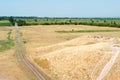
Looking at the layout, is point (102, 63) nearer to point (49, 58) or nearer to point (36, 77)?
point (36, 77)

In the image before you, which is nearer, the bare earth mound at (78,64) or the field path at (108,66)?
the field path at (108,66)

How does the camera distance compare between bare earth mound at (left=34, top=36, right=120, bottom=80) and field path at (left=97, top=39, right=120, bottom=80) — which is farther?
bare earth mound at (left=34, top=36, right=120, bottom=80)

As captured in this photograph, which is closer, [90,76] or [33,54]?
[90,76]

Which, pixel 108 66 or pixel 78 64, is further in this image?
pixel 78 64

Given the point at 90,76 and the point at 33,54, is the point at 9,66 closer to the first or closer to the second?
the point at 33,54

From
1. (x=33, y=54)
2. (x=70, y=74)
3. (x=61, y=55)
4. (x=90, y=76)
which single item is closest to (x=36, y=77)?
(x=70, y=74)

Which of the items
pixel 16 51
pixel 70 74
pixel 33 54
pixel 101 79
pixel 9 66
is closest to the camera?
pixel 101 79

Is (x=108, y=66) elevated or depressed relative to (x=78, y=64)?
elevated

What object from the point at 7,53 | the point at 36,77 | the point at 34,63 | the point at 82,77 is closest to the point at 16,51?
the point at 7,53

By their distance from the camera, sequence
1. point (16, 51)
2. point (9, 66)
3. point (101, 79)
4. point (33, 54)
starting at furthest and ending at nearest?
1. point (16, 51)
2. point (33, 54)
3. point (9, 66)
4. point (101, 79)
